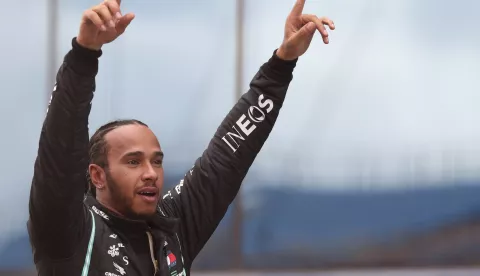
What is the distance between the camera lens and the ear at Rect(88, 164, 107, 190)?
176 centimetres

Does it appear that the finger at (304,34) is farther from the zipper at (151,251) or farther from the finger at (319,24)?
the zipper at (151,251)

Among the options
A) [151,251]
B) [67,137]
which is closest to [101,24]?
[67,137]

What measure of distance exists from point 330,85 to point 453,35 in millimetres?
676

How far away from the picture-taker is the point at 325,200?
11.2ft

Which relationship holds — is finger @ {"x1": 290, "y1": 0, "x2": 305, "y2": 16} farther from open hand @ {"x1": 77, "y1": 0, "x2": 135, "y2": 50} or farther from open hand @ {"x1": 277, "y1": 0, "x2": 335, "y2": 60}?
open hand @ {"x1": 77, "y1": 0, "x2": 135, "y2": 50}

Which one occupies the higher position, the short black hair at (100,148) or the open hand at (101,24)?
the open hand at (101,24)

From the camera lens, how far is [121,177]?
5.67ft

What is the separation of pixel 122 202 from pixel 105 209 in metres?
0.05

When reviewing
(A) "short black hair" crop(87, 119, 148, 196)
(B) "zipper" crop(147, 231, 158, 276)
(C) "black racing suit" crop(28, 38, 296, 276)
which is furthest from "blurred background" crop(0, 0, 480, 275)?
(B) "zipper" crop(147, 231, 158, 276)

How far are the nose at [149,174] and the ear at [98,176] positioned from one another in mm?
113

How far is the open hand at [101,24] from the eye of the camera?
136 centimetres

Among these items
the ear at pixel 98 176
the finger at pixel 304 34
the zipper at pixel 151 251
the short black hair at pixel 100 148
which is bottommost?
the zipper at pixel 151 251

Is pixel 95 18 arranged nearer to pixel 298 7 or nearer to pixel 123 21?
pixel 123 21

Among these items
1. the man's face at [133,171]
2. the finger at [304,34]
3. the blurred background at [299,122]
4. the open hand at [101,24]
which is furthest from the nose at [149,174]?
the blurred background at [299,122]
